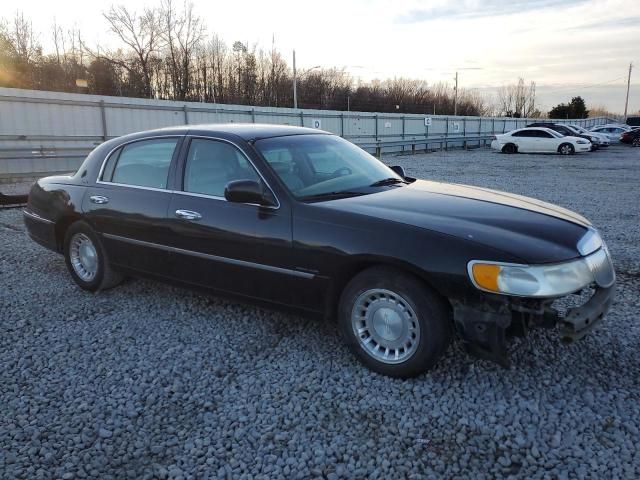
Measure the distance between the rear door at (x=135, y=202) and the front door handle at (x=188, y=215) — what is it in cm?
18

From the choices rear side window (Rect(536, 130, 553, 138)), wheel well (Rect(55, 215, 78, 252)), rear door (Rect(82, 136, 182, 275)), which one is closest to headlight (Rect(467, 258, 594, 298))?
rear door (Rect(82, 136, 182, 275))

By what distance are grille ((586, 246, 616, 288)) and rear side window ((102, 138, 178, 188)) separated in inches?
127

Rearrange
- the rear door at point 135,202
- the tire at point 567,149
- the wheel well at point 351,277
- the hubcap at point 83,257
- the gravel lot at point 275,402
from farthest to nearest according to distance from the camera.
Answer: the tire at point 567,149 → the hubcap at point 83,257 → the rear door at point 135,202 → the wheel well at point 351,277 → the gravel lot at point 275,402

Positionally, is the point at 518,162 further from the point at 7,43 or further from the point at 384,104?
the point at 384,104

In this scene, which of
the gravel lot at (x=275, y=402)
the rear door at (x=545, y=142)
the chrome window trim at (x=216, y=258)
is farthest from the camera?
the rear door at (x=545, y=142)

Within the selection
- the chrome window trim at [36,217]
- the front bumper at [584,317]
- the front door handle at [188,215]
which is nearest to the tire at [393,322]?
the front bumper at [584,317]

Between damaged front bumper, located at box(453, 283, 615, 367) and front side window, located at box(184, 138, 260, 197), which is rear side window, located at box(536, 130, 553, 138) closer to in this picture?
front side window, located at box(184, 138, 260, 197)

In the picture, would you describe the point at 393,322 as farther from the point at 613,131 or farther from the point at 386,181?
the point at 613,131

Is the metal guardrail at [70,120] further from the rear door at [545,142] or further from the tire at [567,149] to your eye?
the tire at [567,149]

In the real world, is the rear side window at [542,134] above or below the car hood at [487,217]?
above

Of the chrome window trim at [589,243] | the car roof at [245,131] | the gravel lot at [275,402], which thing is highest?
the car roof at [245,131]

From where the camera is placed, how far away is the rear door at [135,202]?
14.2 feet

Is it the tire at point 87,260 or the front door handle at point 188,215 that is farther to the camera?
the tire at point 87,260

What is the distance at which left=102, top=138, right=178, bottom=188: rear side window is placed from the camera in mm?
4391
